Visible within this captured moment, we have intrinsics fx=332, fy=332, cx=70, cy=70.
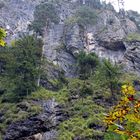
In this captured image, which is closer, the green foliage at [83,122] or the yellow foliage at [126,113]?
the yellow foliage at [126,113]

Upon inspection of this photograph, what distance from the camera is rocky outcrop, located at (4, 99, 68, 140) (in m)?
27.4

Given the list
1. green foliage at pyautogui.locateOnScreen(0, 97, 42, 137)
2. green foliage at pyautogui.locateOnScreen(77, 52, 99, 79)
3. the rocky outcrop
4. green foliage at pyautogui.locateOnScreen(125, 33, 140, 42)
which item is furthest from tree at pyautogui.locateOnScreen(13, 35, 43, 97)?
green foliage at pyautogui.locateOnScreen(125, 33, 140, 42)

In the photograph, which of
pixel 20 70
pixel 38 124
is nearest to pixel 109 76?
pixel 38 124

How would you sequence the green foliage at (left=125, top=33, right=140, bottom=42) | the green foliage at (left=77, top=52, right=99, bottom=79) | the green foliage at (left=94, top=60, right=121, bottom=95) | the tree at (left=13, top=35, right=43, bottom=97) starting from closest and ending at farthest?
the green foliage at (left=94, top=60, right=121, bottom=95) → the tree at (left=13, top=35, right=43, bottom=97) → the green foliage at (left=77, top=52, right=99, bottom=79) → the green foliage at (left=125, top=33, right=140, bottom=42)

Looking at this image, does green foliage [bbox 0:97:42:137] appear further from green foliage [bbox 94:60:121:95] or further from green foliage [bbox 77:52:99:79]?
green foliage [bbox 77:52:99:79]

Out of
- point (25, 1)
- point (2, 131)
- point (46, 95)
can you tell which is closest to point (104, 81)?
point (46, 95)

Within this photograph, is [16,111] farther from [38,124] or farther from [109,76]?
[109,76]

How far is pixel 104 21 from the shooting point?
5753 cm

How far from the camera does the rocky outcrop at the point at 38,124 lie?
2736 centimetres

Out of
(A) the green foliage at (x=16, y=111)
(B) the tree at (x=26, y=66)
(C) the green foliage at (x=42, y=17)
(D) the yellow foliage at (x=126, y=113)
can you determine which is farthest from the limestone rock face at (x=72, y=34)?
(D) the yellow foliage at (x=126, y=113)

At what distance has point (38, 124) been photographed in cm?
2831

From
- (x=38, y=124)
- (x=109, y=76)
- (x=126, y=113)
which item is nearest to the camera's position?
(x=126, y=113)

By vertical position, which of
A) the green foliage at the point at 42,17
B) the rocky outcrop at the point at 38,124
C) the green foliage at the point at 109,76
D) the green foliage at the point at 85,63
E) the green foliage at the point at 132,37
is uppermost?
the green foliage at the point at 42,17

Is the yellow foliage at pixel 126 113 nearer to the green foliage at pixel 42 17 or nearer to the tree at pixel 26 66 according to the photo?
the tree at pixel 26 66
